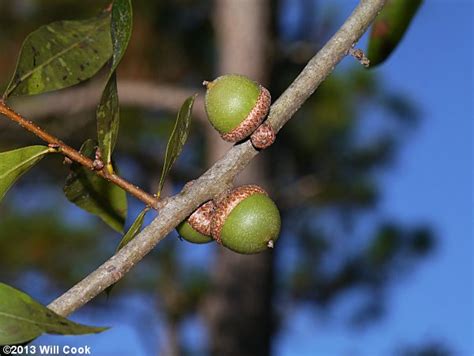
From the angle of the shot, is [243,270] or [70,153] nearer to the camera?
[70,153]

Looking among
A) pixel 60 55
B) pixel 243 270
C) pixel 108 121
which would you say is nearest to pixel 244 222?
pixel 108 121

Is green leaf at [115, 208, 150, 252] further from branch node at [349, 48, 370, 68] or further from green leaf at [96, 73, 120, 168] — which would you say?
branch node at [349, 48, 370, 68]

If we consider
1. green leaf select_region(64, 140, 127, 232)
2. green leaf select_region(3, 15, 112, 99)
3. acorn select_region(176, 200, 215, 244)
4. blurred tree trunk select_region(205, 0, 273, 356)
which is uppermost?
blurred tree trunk select_region(205, 0, 273, 356)

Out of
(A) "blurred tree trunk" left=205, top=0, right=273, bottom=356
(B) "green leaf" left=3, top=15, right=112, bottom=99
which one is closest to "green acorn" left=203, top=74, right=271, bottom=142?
(B) "green leaf" left=3, top=15, right=112, bottom=99

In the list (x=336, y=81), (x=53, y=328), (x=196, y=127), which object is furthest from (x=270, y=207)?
(x=336, y=81)

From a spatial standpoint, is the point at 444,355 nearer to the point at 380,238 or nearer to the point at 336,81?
the point at 380,238

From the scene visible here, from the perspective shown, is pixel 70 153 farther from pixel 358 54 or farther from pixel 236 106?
pixel 358 54

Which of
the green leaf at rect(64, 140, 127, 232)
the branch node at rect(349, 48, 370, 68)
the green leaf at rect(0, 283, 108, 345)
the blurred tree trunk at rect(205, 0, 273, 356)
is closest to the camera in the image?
the green leaf at rect(0, 283, 108, 345)
